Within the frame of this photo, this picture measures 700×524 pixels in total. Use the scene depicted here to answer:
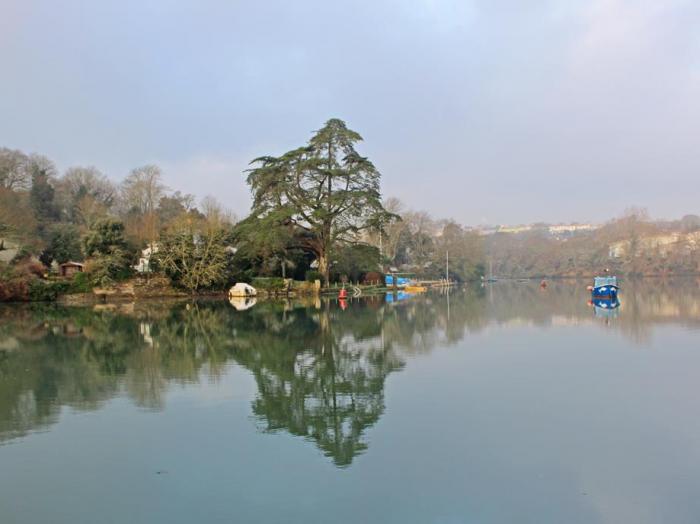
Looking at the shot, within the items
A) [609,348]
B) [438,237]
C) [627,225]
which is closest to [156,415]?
[609,348]

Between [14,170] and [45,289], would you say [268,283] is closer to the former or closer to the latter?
[45,289]

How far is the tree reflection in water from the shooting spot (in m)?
7.33

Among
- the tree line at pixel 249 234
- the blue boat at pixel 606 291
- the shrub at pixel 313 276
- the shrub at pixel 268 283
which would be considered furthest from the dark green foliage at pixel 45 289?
the blue boat at pixel 606 291

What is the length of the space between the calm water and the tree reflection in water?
0.23ft

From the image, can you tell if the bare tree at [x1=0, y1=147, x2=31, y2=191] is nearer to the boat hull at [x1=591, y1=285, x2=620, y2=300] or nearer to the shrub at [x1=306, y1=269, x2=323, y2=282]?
the shrub at [x1=306, y1=269, x2=323, y2=282]

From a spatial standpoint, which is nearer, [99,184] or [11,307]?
[11,307]

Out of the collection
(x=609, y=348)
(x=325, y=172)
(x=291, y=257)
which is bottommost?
(x=609, y=348)

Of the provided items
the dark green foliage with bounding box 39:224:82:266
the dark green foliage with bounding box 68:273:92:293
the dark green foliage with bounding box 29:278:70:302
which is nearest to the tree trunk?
the dark green foliage with bounding box 68:273:92:293

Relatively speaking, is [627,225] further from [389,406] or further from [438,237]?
[389,406]

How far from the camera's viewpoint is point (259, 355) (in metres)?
12.1

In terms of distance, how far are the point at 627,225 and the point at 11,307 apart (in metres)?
83.1

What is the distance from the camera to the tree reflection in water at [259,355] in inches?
289

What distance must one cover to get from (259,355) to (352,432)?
601 centimetres

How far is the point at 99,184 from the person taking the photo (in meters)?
58.1
